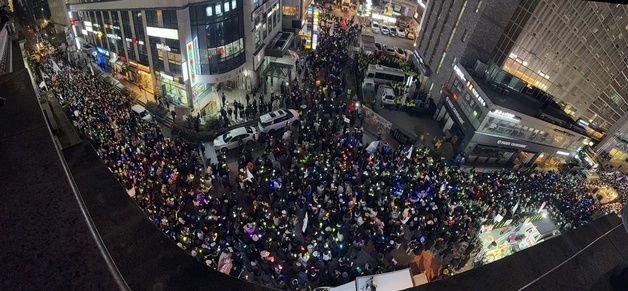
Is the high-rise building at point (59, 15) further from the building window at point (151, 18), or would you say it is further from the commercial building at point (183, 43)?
the building window at point (151, 18)

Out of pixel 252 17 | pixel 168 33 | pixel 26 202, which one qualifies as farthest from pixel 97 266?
pixel 252 17

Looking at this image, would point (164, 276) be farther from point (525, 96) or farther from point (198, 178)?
point (525, 96)

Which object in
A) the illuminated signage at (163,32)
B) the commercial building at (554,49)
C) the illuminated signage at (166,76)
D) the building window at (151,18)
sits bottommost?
the illuminated signage at (166,76)

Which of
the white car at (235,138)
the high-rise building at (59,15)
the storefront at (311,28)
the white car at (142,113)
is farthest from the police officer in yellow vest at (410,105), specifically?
the high-rise building at (59,15)

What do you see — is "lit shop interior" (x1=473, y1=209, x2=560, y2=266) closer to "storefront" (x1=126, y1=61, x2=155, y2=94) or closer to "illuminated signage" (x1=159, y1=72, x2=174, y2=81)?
"illuminated signage" (x1=159, y1=72, x2=174, y2=81)

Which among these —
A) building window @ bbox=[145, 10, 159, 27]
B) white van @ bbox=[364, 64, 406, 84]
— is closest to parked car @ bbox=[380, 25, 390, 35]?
white van @ bbox=[364, 64, 406, 84]

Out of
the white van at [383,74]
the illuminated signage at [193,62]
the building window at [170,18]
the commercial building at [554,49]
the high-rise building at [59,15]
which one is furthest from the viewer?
the white van at [383,74]
